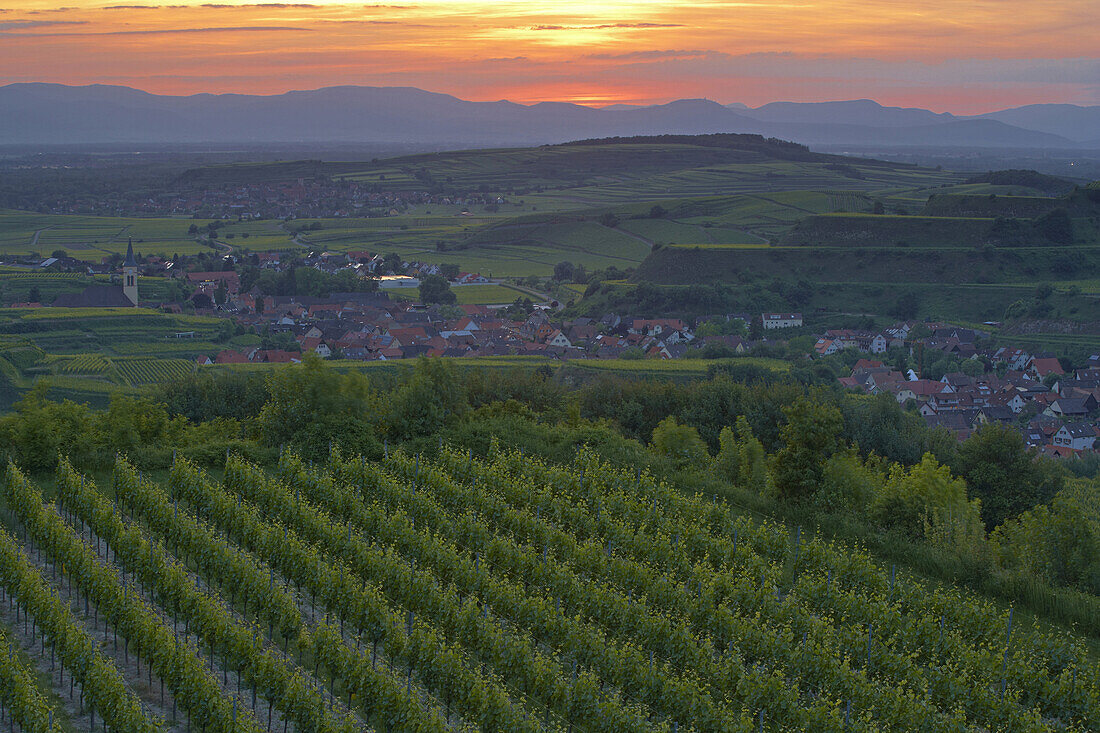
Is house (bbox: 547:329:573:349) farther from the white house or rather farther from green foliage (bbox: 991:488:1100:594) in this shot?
green foliage (bbox: 991:488:1100:594)

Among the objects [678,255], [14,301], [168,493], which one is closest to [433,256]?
[678,255]

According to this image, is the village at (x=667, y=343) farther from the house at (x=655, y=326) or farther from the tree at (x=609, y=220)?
the tree at (x=609, y=220)

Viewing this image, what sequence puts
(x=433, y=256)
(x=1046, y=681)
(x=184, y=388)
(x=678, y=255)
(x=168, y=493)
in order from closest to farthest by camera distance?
(x=1046, y=681)
(x=168, y=493)
(x=184, y=388)
(x=678, y=255)
(x=433, y=256)

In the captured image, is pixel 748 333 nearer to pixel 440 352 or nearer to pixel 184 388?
pixel 440 352

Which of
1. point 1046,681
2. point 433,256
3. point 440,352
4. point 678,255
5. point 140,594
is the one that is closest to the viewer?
point 1046,681

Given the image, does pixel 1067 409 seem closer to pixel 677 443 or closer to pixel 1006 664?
pixel 677 443

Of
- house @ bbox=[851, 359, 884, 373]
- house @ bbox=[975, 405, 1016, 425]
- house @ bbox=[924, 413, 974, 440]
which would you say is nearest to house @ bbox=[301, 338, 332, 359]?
house @ bbox=[851, 359, 884, 373]
